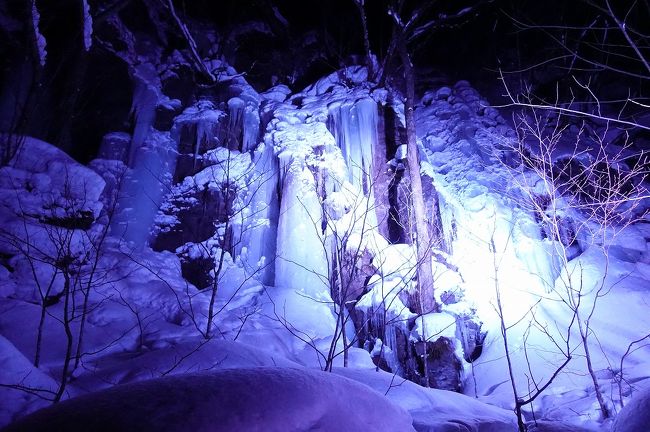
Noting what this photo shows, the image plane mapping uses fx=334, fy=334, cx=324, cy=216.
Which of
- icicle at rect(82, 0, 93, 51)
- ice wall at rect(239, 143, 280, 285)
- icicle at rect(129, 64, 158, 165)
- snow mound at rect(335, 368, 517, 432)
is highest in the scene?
icicle at rect(82, 0, 93, 51)

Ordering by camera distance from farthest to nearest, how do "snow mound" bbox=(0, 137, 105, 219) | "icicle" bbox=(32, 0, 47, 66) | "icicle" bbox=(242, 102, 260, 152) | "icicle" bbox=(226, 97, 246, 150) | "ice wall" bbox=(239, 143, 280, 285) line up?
"icicle" bbox=(226, 97, 246, 150), "icicle" bbox=(242, 102, 260, 152), "ice wall" bbox=(239, 143, 280, 285), "icicle" bbox=(32, 0, 47, 66), "snow mound" bbox=(0, 137, 105, 219)

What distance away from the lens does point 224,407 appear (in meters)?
1.46

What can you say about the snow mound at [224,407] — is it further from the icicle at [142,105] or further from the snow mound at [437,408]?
the icicle at [142,105]

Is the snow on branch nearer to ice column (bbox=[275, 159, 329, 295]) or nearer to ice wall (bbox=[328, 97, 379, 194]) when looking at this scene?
ice wall (bbox=[328, 97, 379, 194])

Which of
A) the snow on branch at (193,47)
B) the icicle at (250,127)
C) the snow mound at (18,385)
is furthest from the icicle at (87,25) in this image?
the snow mound at (18,385)

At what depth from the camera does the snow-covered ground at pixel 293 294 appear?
1.78m

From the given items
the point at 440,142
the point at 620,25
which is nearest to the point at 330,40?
the point at 440,142

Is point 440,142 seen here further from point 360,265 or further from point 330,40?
point 330,40

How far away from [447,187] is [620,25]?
29.2ft

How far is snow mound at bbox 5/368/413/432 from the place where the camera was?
1329 millimetres

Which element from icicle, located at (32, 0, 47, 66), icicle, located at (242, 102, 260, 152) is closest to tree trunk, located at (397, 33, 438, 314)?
icicle, located at (242, 102, 260, 152)

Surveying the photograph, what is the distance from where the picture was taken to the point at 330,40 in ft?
55.9

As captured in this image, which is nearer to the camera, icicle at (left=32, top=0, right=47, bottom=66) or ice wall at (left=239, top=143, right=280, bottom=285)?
icicle at (left=32, top=0, right=47, bottom=66)

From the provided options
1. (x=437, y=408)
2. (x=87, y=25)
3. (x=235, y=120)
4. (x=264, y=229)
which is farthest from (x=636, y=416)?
(x=87, y=25)
